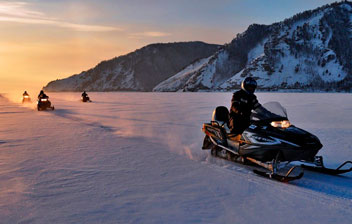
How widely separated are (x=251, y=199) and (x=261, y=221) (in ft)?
2.43

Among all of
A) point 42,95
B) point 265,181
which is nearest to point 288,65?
point 42,95

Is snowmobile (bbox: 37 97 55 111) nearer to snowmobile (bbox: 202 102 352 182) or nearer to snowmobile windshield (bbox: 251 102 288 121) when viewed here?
snowmobile (bbox: 202 102 352 182)

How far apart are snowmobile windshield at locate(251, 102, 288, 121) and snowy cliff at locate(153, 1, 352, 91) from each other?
5369 inches

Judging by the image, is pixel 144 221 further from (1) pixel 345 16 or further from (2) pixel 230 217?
(1) pixel 345 16

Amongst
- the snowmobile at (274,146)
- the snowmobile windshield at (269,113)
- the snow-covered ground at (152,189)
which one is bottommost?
the snow-covered ground at (152,189)

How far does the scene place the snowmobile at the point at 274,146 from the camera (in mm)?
4836

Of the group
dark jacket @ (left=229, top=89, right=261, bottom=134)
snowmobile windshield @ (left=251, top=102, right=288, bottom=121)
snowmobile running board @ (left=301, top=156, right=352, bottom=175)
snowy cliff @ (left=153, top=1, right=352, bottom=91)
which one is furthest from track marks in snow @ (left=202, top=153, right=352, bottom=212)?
snowy cliff @ (left=153, top=1, right=352, bottom=91)

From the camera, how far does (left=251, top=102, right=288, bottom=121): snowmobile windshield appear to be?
5.21 m

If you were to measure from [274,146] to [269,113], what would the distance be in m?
0.67

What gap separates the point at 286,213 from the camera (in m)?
3.74

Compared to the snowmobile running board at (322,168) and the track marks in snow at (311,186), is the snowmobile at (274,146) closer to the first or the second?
the snowmobile running board at (322,168)

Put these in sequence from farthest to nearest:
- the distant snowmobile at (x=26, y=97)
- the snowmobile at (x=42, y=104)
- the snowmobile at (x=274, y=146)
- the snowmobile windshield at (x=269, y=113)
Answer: the distant snowmobile at (x=26, y=97) → the snowmobile at (x=42, y=104) → the snowmobile windshield at (x=269, y=113) → the snowmobile at (x=274, y=146)

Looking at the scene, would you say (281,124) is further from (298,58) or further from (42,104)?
(298,58)

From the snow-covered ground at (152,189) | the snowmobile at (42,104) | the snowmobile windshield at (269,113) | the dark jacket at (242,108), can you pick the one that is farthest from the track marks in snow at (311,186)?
the snowmobile at (42,104)
